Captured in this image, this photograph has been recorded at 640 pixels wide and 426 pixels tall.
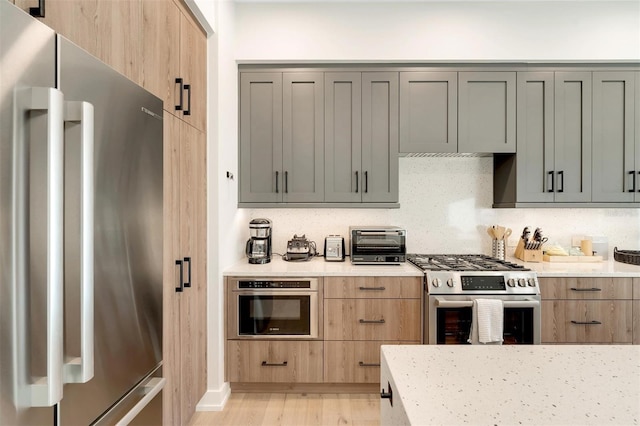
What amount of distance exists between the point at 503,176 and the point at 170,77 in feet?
8.78

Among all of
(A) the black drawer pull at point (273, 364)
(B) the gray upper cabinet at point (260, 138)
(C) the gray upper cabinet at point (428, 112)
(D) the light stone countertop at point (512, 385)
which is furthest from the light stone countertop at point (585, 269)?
(B) the gray upper cabinet at point (260, 138)

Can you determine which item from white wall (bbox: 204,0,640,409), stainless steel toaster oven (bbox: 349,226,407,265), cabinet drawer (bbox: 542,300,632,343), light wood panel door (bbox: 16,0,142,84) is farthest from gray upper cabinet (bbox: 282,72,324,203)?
cabinet drawer (bbox: 542,300,632,343)

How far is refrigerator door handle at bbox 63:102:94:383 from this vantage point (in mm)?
902

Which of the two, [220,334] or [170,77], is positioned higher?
[170,77]

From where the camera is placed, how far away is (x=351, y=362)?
2.61m

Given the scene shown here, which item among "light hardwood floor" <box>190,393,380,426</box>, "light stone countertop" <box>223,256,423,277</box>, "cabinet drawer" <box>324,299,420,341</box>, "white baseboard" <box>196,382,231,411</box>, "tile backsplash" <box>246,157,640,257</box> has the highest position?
"tile backsplash" <box>246,157,640,257</box>

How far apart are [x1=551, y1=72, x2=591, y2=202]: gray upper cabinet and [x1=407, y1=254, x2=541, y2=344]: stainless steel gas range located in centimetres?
92

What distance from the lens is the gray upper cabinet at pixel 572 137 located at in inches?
115

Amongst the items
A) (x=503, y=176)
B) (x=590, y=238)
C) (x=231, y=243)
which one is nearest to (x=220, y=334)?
(x=231, y=243)

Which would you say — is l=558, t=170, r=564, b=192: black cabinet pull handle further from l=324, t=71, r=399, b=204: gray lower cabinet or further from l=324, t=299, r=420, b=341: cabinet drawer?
Answer: l=324, t=299, r=420, b=341: cabinet drawer

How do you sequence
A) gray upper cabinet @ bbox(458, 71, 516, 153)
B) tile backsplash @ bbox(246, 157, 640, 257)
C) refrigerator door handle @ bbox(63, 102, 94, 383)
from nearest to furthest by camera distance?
refrigerator door handle @ bbox(63, 102, 94, 383) < gray upper cabinet @ bbox(458, 71, 516, 153) < tile backsplash @ bbox(246, 157, 640, 257)

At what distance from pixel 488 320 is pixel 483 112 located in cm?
162

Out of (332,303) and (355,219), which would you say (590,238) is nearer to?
(355,219)

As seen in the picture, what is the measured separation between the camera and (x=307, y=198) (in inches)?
117
